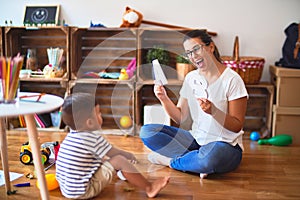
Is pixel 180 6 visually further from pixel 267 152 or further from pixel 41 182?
pixel 41 182

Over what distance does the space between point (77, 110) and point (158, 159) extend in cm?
73

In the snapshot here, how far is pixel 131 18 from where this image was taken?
279 centimetres

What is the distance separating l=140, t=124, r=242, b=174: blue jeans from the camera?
194cm

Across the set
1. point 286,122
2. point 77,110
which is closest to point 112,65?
point 286,122

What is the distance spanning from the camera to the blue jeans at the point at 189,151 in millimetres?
1936

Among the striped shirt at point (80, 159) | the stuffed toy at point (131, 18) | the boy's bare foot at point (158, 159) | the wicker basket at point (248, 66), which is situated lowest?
the boy's bare foot at point (158, 159)

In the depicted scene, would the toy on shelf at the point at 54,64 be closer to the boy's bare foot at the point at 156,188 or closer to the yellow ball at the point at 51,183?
the yellow ball at the point at 51,183

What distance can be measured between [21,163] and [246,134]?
5.23ft

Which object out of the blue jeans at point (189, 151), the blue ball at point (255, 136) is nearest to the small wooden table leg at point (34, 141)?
the blue jeans at point (189, 151)

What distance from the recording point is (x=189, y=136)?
217 cm

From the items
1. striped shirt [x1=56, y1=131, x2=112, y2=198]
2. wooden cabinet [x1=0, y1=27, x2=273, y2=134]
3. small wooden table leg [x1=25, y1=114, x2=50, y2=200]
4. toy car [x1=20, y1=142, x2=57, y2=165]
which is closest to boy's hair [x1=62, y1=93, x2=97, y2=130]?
striped shirt [x1=56, y1=131, x2=112, y2=198]

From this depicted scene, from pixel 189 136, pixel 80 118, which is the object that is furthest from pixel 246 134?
pixel 80 118

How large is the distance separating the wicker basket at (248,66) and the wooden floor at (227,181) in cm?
52

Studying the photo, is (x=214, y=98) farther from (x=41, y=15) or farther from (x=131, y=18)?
(x=41, y=15)
